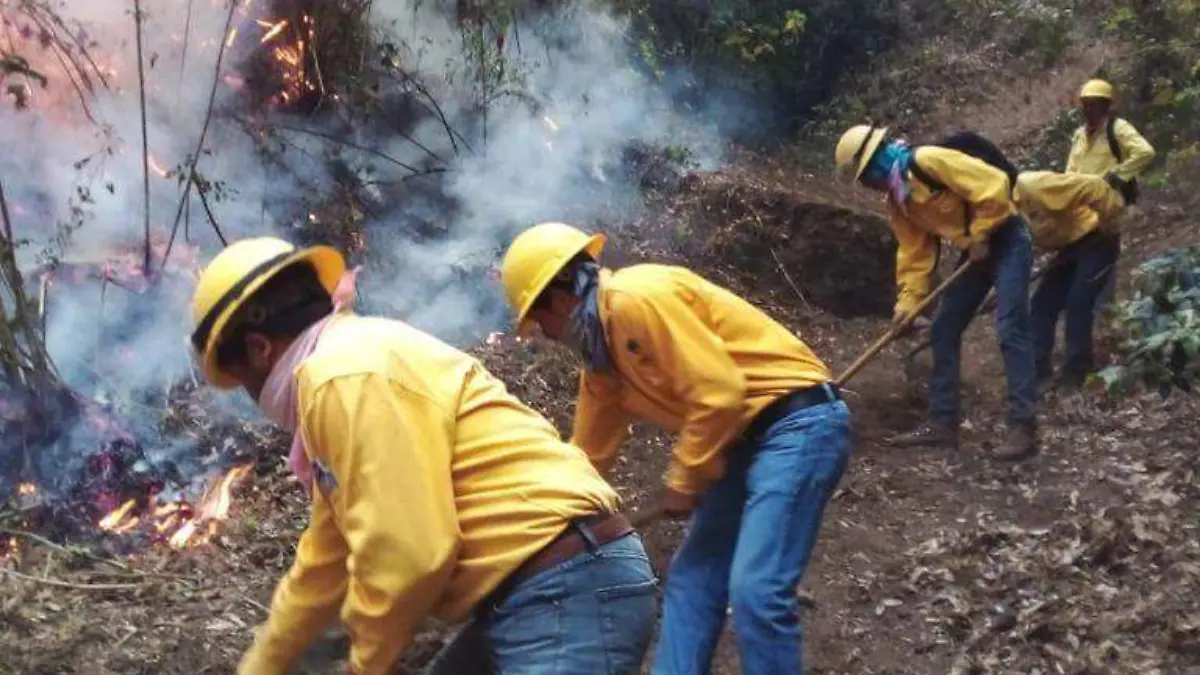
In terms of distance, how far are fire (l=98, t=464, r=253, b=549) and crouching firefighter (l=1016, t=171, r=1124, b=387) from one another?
201 inches

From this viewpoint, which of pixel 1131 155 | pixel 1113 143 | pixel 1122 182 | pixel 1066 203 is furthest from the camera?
pixel 1113 143

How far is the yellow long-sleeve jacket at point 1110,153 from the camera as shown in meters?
8.55

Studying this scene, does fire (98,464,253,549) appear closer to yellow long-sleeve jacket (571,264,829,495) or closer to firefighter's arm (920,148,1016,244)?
yellow long-sleeve jacket (571,264,829,495)

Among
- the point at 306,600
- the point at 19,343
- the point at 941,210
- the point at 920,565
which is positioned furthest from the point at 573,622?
the point at 941,210

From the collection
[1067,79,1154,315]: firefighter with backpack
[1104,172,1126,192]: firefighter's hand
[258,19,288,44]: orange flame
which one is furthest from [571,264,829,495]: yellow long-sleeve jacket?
[258,19,288,44]: orange flame

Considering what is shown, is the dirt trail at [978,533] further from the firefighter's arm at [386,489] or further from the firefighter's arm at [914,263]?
the firefighter's arm at [386,489]

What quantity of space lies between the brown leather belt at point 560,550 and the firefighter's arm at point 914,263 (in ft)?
16.2

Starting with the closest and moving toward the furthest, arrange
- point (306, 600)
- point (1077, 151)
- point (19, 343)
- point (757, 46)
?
point (306, 600), point (19, 343), point (1077, 151), point (757, 46)

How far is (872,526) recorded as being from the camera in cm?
662

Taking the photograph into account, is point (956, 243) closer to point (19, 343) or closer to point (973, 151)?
point (973, 151)

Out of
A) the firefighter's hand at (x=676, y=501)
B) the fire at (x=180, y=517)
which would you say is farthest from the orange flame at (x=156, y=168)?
the firefighter's hand at (x=676, y=501)

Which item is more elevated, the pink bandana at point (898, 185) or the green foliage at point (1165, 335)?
the pink bandana at point (898, 185)

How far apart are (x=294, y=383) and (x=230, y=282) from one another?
267 millimetres

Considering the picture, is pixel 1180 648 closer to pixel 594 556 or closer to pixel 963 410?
pixel 594 556
